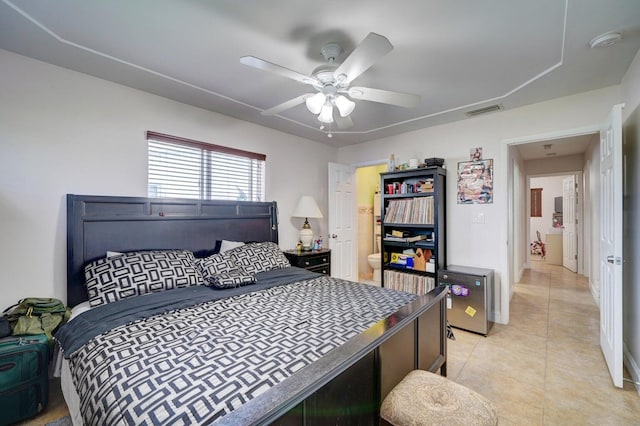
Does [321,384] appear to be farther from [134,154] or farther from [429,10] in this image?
[134,154]

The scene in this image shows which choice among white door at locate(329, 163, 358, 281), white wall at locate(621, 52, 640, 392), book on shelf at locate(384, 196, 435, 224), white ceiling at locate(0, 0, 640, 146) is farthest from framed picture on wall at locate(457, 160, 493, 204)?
white door at locate(329, 163, 358, 281)

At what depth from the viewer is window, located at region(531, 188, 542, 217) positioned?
8.17 m

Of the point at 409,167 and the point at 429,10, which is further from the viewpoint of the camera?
the point at 409,167

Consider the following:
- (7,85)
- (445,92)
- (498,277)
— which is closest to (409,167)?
(445,92)

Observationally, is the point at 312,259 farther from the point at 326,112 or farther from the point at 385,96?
the point at 385,96

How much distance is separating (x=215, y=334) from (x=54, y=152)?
2110 millimetres

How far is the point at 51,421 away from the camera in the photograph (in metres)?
1.81

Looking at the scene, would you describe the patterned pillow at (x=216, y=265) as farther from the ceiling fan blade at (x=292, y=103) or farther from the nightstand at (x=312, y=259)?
the ceiling fan blade at (x=292, y=103)

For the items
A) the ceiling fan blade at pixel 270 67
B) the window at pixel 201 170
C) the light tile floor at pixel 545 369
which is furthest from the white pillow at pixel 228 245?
the light tile floor at pixel 545 369

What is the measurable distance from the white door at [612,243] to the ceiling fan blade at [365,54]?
1.88 metres

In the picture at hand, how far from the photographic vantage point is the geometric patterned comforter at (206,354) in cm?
97

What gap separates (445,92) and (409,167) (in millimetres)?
1220

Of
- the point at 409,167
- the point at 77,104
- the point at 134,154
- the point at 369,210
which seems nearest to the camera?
the point at 77,104

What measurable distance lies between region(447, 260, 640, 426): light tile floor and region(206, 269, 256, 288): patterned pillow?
1892 mm
